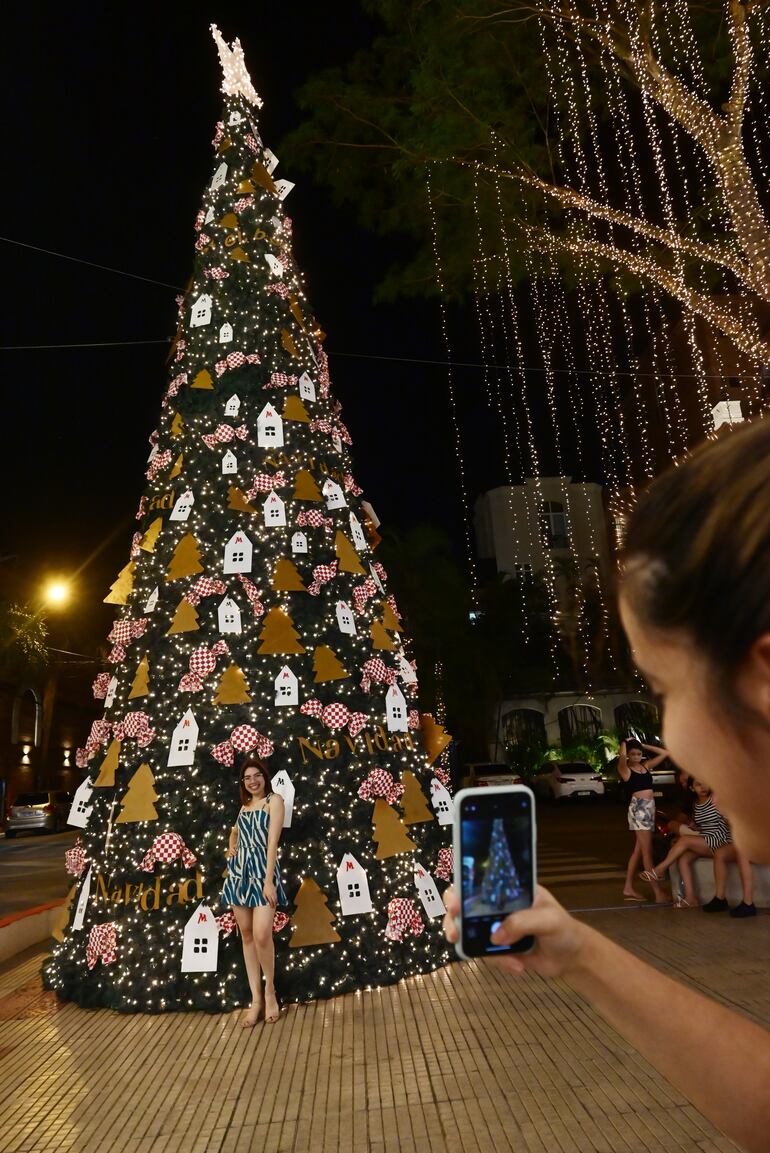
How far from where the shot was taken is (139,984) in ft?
19.4

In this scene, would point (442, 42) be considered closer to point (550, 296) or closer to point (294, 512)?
point (550, 296)

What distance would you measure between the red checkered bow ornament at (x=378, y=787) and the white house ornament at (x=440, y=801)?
732 millimetres

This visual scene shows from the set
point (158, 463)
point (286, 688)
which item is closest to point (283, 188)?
point (158, 463)

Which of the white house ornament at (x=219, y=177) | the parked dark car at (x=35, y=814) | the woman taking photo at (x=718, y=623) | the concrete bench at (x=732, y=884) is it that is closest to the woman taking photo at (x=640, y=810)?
the concrete bench at (x=732, y=884)

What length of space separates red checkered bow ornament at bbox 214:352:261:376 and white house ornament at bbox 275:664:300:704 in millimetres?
2666

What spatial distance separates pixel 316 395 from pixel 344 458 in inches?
25.2

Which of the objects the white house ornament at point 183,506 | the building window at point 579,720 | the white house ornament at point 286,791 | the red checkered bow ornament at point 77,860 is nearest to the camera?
the white house ornament at point 286,791

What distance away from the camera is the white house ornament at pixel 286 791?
6.20m

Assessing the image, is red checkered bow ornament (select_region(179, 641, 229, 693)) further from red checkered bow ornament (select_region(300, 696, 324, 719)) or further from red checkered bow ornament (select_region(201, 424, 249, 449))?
red checkered bow ornament (select_region(201, 424, 249, 449))

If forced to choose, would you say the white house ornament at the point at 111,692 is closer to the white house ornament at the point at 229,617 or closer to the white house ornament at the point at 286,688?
the white house ornament at the point at 229,617

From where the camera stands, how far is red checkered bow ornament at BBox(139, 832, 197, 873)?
6.06m

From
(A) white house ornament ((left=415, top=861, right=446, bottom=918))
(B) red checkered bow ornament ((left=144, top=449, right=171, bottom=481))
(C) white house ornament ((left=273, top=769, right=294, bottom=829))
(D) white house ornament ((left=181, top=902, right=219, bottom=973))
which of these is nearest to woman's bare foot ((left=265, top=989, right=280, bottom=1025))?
(D) white house ornament ((left=181, top=902, right=219, bottom=973))

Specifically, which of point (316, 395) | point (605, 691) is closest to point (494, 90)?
point (316, 395)

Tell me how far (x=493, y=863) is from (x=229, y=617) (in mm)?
5525
